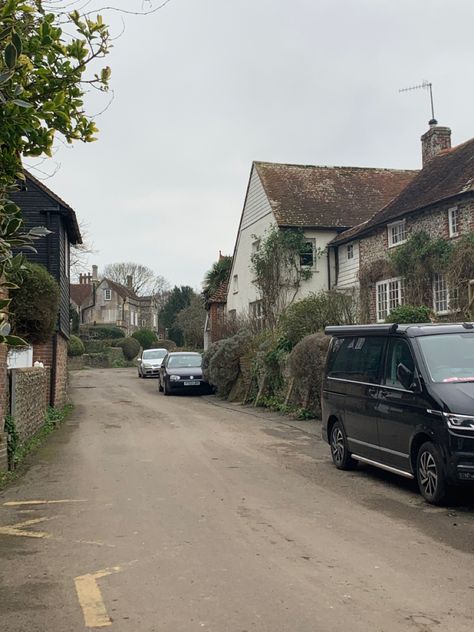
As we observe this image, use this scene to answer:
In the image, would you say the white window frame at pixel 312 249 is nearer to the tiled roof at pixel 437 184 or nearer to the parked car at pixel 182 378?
the tiled roof at pixel 437 184

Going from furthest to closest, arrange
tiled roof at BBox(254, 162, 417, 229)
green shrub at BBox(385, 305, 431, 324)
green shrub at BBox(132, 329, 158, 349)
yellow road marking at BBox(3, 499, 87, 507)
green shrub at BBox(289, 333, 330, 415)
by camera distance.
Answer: green shrub at BBox(132, 329, 158, 349) < tiled roof at BBox(254, 162, 417, 229) < green shrub at BBox(385, 305, 431, 324) < green shrub at BBox(289, 333, 330, 415) < yellow road marking at BBox(3, 499, 87, 507)

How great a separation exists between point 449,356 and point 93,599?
5.31 metres

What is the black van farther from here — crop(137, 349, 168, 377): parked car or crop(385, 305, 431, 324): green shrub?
crop(137, 349, 168, 377): parked car

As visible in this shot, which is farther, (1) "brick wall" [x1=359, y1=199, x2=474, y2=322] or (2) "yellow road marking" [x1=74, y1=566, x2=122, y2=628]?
(1) "brick wall" [x1=359, y1=199, x2=474, y2=322]

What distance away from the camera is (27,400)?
41.3 feet

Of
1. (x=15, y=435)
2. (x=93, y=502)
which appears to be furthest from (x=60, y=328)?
(x=93, y=502)

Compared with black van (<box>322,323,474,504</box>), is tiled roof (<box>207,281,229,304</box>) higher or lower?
higher

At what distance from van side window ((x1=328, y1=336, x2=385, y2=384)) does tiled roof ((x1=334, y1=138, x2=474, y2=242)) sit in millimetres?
11856

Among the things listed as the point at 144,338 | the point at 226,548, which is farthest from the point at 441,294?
the point at 144,338

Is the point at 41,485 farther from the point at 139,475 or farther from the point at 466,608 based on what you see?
the point at 466,608

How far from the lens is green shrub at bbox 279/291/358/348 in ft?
65.0

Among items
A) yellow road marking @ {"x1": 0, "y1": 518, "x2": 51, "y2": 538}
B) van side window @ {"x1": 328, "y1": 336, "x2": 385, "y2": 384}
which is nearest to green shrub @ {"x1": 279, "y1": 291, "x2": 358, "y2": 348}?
van side window @ {"x1": 328, "y1": 336, "x2": 385, "y2": 384}

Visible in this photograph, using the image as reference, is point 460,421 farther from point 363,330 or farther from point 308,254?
point 308,254

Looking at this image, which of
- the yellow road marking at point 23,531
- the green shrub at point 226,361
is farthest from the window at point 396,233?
the yellow road marking at point 23,531
